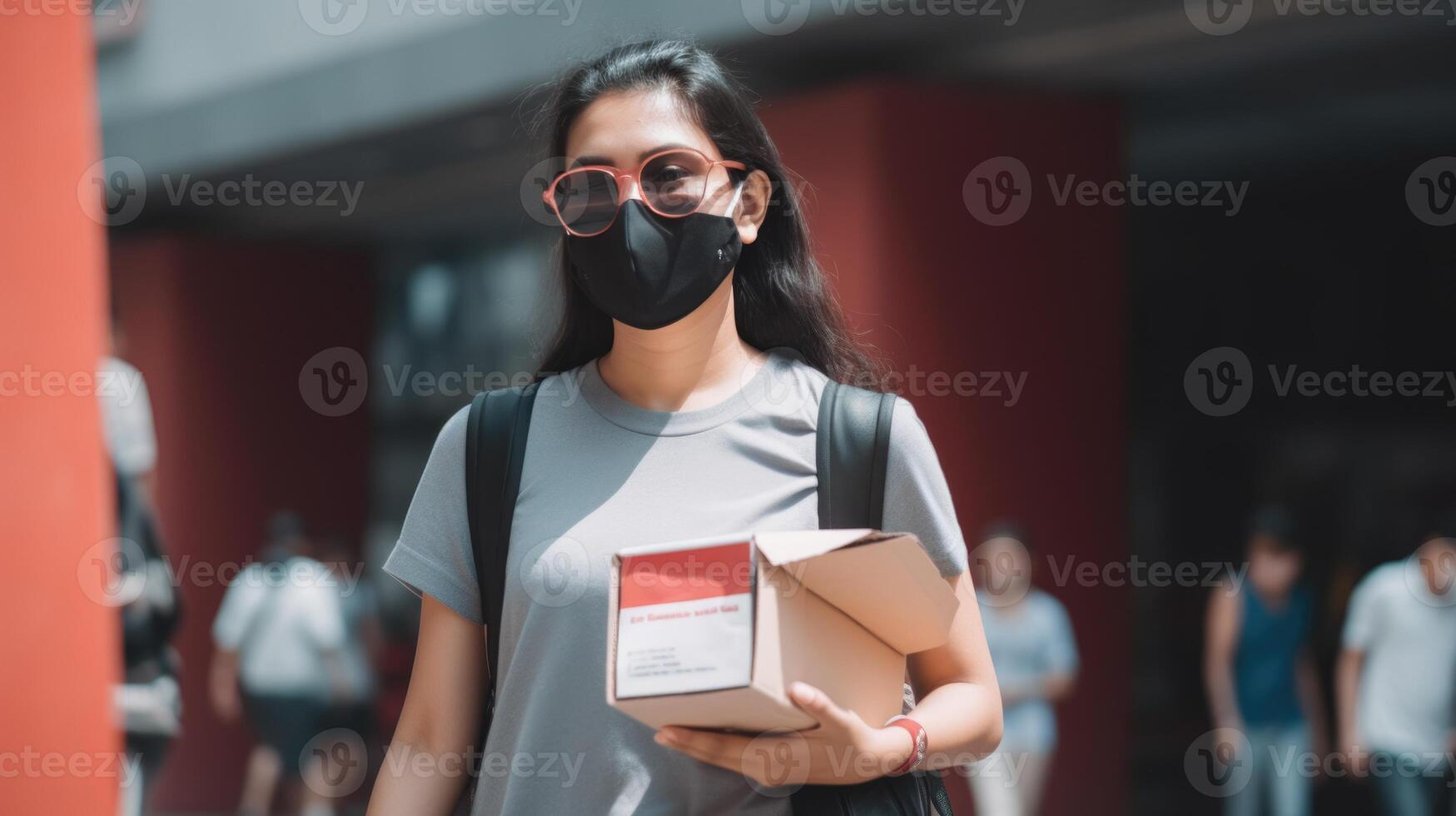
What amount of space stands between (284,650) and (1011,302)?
4.38m

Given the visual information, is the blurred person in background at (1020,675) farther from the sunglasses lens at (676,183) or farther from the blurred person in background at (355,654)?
the sunglasses lens at (676,183)

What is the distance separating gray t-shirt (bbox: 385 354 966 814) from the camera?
1.93m

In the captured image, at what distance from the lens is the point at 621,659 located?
1755 millimetres

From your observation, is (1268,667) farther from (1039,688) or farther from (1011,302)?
(1011,302)

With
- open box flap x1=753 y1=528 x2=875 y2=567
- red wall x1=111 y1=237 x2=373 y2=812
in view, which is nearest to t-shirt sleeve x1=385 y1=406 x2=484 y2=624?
open box flap x1=753 y1=528 x2=875 y2=567

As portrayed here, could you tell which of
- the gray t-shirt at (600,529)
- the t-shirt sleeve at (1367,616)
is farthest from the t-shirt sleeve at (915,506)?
the t-shirt sleeve at (1367,616)

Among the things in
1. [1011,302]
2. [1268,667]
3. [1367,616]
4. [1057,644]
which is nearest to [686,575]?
[1367,616]

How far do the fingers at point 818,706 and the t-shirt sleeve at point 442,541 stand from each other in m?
0.53

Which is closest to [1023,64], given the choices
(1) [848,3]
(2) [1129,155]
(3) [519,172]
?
(1) [848,3]

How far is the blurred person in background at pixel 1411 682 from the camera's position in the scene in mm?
6324

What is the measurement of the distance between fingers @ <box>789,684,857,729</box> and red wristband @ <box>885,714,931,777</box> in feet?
0.51

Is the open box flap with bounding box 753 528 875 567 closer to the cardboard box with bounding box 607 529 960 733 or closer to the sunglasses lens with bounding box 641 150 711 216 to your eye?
the cardboard box with bounding box 607 529 960 733

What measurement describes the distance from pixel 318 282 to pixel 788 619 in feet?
41.6

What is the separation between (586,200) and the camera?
2148 millimetres
